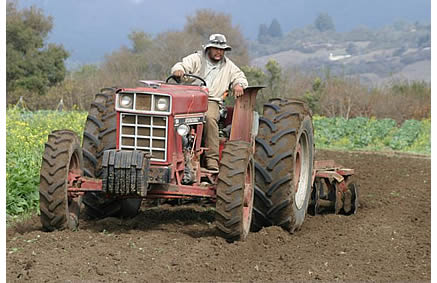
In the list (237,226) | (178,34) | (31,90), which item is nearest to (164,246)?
(237,226)

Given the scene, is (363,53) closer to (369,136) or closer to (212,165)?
(369,136)

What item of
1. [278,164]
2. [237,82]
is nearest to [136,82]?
[237,82]

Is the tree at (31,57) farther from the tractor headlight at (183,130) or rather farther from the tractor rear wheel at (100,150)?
the tractor headlight at (183,130)

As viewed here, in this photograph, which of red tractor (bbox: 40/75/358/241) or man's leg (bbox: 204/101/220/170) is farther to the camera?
man's leg (bbox: 204/101/220/170)

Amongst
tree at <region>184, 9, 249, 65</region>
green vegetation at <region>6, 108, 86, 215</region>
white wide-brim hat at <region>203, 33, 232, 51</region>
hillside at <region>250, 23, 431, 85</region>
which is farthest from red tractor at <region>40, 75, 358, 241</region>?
hillside at <region>250, 23, 431, 85</region>

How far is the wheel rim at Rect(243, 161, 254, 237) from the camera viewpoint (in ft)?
26.6

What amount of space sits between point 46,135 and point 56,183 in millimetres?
6017

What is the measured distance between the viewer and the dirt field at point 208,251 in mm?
6531

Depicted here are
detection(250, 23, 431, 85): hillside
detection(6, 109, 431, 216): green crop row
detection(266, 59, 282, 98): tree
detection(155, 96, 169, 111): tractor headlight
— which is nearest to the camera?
detection(155, 96, 169, 111): tractor headlight

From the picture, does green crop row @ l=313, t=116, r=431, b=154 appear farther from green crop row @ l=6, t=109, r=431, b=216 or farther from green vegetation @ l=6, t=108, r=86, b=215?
green vegetation @ l=6, t=108, r=86, b=215

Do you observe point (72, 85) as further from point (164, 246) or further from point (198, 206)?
point (164, 246)

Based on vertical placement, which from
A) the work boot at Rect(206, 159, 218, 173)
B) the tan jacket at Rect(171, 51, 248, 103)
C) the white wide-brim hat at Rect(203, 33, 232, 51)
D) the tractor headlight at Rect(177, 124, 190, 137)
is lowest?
the work boot at Rect(206, 159, 218, 173)

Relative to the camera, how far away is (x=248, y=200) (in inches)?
323

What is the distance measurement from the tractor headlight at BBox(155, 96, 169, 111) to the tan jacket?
3.96 ft
